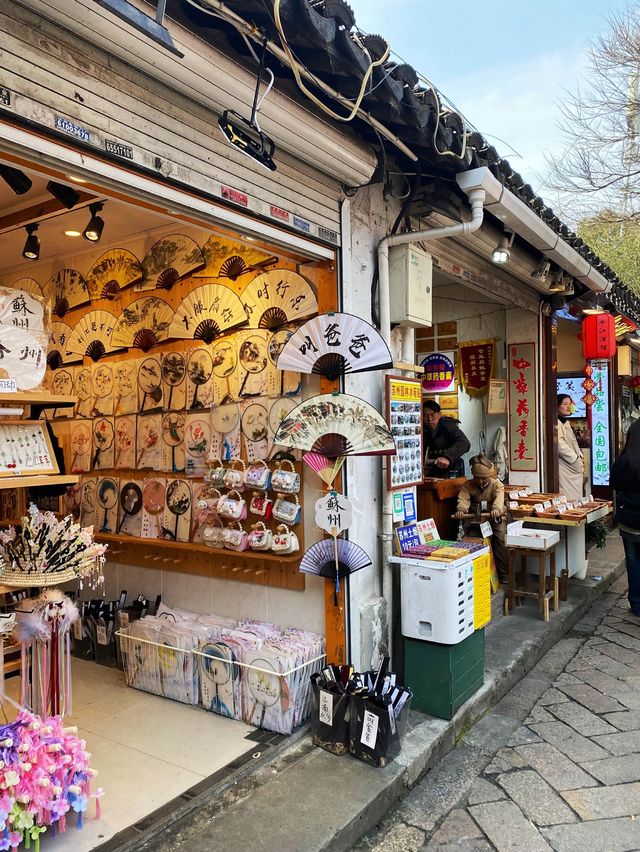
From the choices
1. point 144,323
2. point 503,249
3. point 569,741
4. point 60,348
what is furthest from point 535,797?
point 60,348

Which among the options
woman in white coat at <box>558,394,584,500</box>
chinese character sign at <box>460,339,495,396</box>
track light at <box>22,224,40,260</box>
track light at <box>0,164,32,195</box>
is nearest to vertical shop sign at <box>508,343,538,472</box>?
chinese character sign at <box>460,339,495,396</box>

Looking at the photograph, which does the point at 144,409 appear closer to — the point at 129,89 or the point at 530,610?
Result: the point at 129,89

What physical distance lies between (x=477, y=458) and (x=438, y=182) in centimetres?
351

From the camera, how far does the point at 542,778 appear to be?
4.04m

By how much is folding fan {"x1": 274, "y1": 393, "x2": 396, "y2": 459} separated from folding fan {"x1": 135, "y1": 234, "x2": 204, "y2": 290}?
1979 mm

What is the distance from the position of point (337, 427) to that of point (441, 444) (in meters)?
3.87

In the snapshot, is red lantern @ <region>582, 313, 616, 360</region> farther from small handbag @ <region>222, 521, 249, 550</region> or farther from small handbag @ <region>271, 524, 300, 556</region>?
small handbag @ <region>222, 521, 249, 550</region>

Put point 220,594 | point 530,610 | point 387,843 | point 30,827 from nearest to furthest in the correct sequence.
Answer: point 30,827
point 387,843
point 220,594
point 530,610

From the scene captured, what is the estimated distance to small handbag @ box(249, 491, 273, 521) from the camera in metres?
4.86

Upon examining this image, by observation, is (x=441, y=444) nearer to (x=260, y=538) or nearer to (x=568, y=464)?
(x=568, y=464)

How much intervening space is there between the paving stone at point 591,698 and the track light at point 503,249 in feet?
13.6

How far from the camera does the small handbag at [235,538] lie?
4.88 metres

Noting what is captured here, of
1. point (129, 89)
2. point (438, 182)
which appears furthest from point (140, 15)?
point (438, 182)

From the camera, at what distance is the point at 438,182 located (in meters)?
4.91
